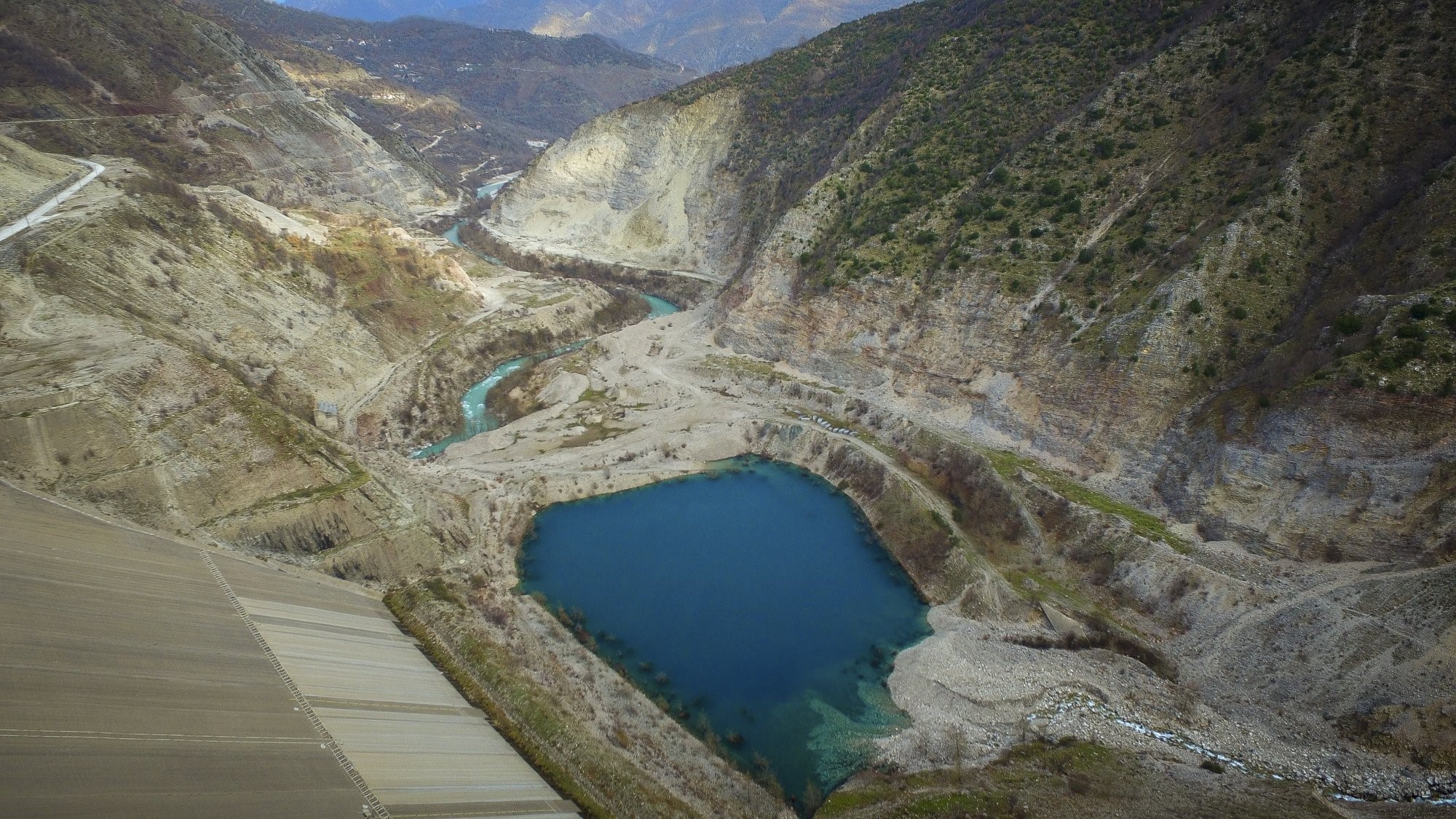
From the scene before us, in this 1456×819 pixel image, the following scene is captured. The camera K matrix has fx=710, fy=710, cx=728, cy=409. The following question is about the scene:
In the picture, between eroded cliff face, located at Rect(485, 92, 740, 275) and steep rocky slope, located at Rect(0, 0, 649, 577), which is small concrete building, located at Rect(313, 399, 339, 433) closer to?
steep rocky slope, located at Rect(0, 0, 649, 577)

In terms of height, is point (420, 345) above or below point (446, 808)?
above

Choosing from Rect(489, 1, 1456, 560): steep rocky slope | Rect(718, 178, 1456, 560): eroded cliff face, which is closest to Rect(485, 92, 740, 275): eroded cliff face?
Rect(489, 1, 1456, 560): steep rocky slope

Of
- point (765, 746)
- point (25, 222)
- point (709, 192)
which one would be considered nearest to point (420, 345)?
point (25, 222)

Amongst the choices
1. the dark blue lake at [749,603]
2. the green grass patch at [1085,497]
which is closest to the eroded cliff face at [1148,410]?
the green grass patch at [1085,497]

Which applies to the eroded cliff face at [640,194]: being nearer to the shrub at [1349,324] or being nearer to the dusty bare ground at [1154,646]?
the dusty bare ground at [1154,646]

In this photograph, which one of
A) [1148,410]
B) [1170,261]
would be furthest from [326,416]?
[1170,261]

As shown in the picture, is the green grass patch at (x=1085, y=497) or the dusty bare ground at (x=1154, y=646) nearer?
the dusty bare ground at (x=1154, y=646)

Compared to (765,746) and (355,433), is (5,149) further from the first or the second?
(765,746)
